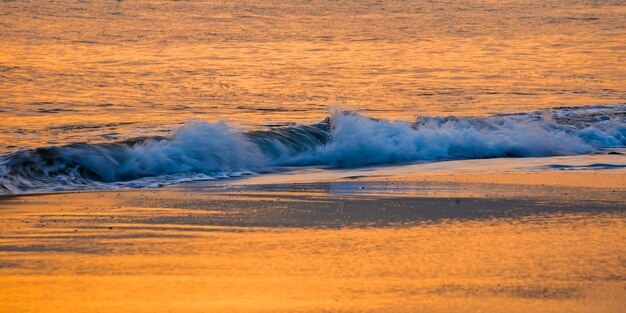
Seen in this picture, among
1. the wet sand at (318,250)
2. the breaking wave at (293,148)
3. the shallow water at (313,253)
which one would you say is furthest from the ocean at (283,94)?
the shallow water at (313,253)

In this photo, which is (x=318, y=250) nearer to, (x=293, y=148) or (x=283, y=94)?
(x=293, y=148)

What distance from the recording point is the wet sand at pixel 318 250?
547 centimetres

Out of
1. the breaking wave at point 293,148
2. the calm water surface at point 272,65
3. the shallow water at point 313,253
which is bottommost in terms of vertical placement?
the shallow water at point 313,253

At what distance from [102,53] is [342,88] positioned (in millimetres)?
8333

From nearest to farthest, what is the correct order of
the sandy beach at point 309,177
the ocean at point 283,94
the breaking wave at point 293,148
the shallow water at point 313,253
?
the shallow water at point 313,253
the sandy beach at point 309,177
the breaking wave at point 293,148
the ocean at point 283,94

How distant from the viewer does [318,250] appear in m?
6.71

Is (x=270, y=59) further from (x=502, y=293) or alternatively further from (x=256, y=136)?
(x=502, y=293)

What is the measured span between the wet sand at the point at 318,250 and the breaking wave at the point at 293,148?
1358mm

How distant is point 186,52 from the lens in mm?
26484

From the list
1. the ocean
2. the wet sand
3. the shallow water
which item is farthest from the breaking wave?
the shallow water

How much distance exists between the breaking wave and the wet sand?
Answer: 1.36 meters

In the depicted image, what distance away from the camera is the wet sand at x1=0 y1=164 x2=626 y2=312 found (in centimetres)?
547

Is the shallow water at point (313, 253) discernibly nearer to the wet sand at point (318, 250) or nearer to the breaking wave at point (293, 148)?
the wet sand at point (318, 250)

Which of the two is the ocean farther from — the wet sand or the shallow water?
the shallow water
